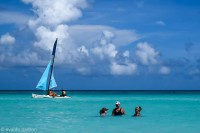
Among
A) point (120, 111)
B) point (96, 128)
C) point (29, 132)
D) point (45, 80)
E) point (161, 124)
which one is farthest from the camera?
point (45, 80)

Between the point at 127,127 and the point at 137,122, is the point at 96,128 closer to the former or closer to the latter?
the point at 127,127

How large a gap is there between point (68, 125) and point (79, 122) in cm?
161

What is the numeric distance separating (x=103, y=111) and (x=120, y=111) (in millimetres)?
1092

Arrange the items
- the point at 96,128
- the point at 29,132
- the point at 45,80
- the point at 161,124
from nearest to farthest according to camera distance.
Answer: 1. the point at 29,132
2. the point at 96,128
3. the point at 161,124
4. the point at 45,80

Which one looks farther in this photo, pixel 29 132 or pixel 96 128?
pixel 96 128

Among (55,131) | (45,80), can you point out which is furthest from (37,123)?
(45,80)

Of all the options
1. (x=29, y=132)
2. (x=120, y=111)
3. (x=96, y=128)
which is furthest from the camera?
(x=120, y=111)

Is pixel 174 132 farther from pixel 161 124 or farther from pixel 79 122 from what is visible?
pixel 79 122

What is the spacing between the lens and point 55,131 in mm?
18766

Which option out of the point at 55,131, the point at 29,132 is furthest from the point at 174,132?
the point at 29,132

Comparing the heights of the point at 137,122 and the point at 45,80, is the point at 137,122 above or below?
below

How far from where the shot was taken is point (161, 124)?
71.6 ft

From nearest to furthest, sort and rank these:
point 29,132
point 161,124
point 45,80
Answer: point 29,132, point 161,124, point 45,80

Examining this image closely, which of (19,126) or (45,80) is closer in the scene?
(19,126)
